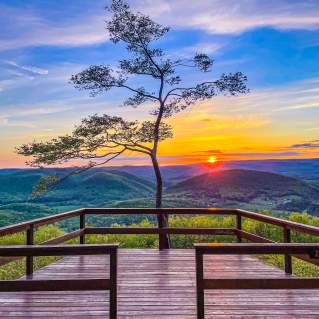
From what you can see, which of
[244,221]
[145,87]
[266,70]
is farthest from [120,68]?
[244,221]

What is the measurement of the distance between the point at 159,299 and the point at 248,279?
1.65 metres

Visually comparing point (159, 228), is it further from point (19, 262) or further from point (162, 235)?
point (19, 262)

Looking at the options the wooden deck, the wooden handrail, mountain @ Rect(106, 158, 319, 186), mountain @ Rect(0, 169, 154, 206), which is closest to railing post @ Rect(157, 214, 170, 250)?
the wooden handrail

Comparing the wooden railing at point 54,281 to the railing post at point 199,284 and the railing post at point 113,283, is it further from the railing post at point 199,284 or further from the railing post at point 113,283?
the railing post at point 199,284

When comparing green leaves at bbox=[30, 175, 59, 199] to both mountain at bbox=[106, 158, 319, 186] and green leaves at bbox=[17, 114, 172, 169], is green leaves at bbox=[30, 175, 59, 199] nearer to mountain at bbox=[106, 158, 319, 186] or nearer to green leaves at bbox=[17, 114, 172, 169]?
green leaves at bbox=[17, 114, 172, 169]

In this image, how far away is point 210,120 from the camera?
14.8 meters

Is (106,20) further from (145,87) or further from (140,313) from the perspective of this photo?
(140,313)

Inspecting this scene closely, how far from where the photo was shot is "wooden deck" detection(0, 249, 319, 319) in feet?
14.7

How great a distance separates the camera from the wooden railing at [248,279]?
3691mm

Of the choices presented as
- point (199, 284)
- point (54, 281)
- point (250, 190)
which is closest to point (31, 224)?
point (54, 281)

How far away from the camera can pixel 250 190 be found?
2856 centimetres

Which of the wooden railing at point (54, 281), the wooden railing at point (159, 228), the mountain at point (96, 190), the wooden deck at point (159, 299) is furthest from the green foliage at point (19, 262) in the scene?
the mountain at point (96, 190)

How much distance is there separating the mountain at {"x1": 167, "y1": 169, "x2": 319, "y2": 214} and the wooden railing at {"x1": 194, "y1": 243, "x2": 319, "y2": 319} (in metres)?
20.7

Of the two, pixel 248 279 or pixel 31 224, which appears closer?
pixel 248 279
